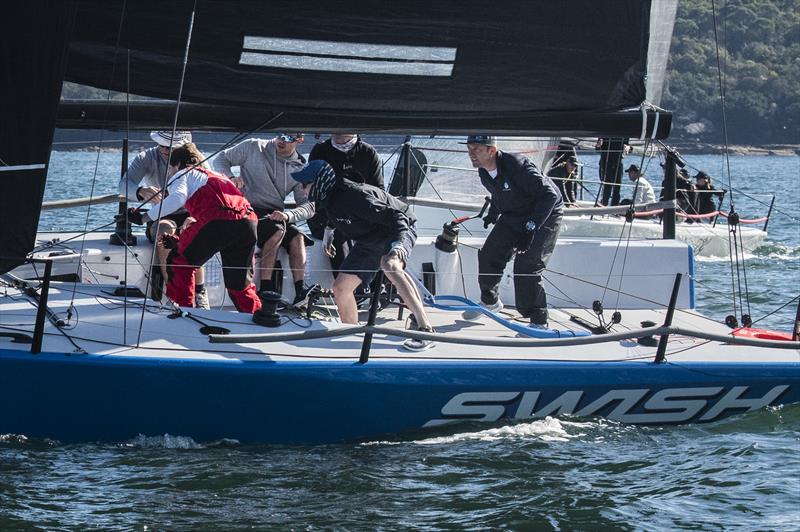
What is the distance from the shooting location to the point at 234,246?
23.0ft

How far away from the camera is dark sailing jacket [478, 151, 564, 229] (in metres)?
7.27

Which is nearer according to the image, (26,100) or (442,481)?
(26,100)

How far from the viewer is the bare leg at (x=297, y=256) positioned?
775cm

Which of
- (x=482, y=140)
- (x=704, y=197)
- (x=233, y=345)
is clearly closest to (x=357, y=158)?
(x=482, y=140)

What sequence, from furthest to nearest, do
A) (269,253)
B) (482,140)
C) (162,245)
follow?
(269,253), (162,245), (482,140)

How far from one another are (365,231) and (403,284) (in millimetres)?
423

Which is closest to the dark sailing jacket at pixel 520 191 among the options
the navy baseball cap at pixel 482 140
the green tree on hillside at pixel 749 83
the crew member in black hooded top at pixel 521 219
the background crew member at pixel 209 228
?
the crew member in black hooded top at pixel 521 219

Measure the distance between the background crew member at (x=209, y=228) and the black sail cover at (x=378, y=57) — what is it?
2.00ft

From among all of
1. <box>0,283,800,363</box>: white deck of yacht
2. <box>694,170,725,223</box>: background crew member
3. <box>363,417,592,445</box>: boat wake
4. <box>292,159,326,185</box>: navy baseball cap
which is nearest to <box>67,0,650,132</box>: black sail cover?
<box>292,159,326,185</box>: navy baseball cap

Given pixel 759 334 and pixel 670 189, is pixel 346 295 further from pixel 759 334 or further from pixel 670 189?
pixel 670 189

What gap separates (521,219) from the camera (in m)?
7.39

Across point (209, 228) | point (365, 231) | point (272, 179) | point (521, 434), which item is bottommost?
point (521, 434)

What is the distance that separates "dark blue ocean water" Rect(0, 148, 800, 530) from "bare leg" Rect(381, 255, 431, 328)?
697mm

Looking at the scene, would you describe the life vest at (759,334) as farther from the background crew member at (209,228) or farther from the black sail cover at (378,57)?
the background crew member at (209,228)
